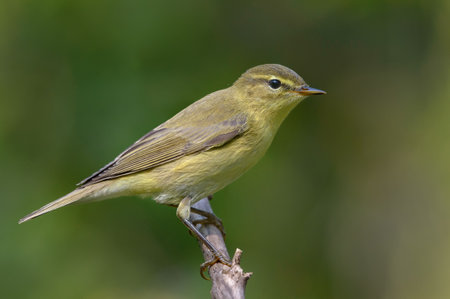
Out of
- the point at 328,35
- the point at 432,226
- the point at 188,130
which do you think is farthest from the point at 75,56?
the point at 432,226

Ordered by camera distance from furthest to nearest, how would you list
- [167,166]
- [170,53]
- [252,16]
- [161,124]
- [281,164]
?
[252,16] → [281,164] → [170,53] → [161,124] → [167,166]

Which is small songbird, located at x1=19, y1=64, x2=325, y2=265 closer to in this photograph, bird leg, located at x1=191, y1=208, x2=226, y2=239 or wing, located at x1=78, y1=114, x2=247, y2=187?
wing, located at x1=78, y1=114, x2=247, y2=187

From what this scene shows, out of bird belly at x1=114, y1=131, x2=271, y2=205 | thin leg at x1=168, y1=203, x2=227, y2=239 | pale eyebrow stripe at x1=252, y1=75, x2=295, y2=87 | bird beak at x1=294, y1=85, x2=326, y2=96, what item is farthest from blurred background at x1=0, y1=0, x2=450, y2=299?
bird beak at x1=294, y1=85, x2=326, y2=96

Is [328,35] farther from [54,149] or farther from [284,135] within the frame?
[54,149]

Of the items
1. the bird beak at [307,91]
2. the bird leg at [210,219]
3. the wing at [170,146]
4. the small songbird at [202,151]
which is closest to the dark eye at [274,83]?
the small songbird at [202,151]

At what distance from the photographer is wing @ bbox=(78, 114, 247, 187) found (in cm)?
466

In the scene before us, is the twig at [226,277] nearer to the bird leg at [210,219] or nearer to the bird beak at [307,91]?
the bird leg at [210,219]

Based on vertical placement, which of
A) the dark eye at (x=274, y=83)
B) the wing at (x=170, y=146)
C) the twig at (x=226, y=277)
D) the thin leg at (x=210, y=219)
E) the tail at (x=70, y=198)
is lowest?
the twig at (x=226, y=277)

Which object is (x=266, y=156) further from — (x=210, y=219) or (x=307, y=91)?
(x=307, y=91)

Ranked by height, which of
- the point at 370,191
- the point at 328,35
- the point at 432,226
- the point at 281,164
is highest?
the point at 328,35

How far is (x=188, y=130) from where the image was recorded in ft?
15.9

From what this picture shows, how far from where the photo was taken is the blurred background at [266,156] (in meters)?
5.33

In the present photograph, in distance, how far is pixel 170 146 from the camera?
4.81 meters

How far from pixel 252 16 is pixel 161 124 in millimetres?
1898
